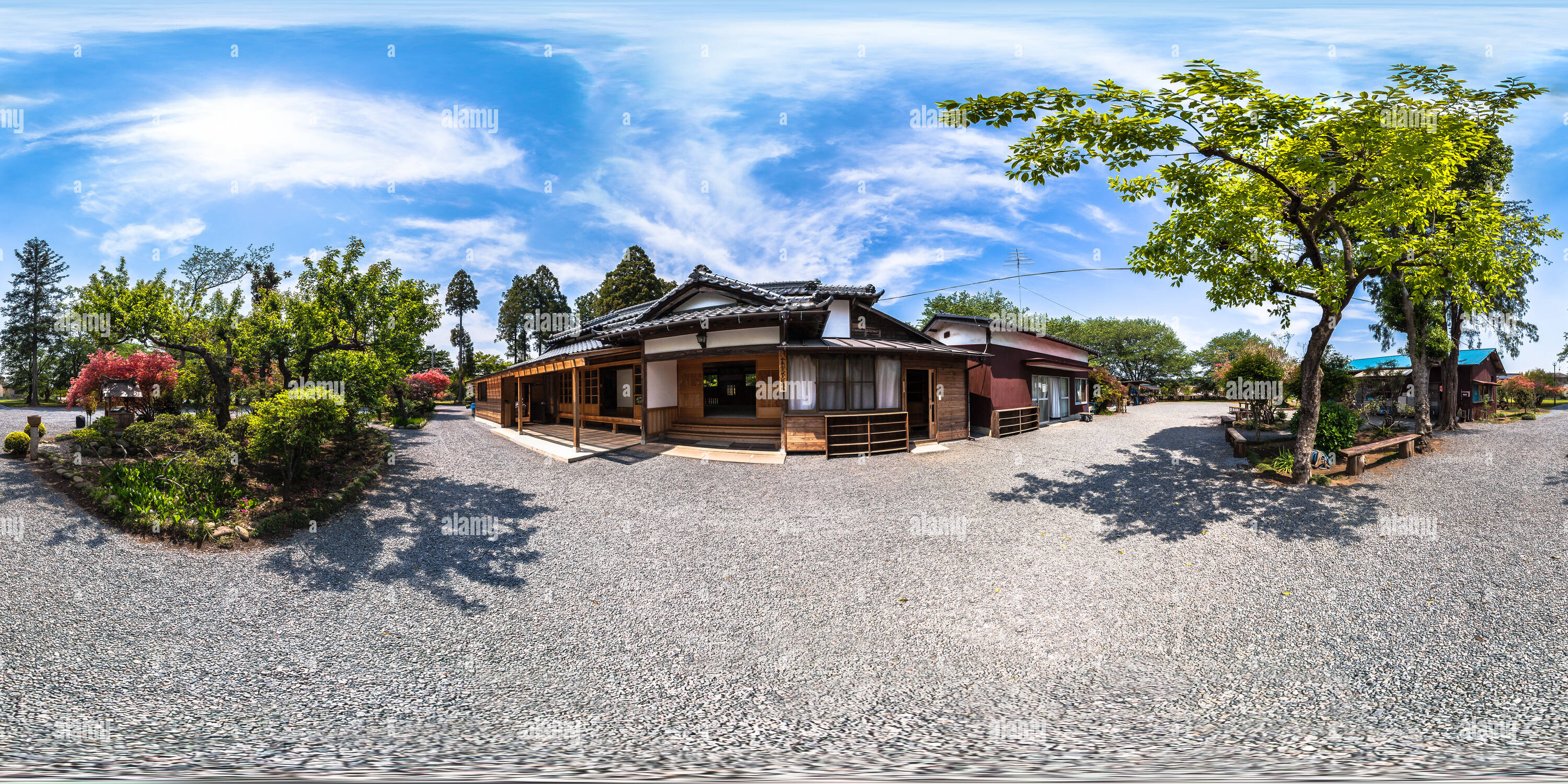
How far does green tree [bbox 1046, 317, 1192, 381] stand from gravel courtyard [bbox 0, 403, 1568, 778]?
4367 cm

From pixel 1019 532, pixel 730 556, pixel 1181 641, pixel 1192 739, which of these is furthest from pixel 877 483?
pixel 1192 739

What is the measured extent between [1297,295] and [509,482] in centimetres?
1372

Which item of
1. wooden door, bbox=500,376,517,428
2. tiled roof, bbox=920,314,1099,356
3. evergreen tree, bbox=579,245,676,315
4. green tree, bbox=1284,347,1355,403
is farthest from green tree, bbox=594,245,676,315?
green tree, bbox=1284,347,1355,403

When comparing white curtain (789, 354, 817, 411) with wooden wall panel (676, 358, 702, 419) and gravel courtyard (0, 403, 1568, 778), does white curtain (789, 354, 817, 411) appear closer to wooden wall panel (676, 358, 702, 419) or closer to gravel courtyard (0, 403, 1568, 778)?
wooden wall panel (676, 358, 702, 419)

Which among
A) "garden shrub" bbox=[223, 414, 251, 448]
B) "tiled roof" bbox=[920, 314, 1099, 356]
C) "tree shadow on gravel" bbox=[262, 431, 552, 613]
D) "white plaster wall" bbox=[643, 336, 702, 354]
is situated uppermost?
"tiled roof" bbox=[920, 314, 1099, 356]

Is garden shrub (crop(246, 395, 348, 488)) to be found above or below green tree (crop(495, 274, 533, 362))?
below

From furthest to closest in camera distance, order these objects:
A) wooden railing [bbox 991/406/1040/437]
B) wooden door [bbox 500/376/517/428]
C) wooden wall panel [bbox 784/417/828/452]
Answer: wooden door [bbox 500/376/517/428] → wooden railing [bbox 991/406/1040/437] → wooden wall panel [bbox 784/417/828/452]

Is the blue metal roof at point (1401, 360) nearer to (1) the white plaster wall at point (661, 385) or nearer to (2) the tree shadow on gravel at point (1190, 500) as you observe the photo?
(2) the tree shadow on gravel at point (1190, 500)

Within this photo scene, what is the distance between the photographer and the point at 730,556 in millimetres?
6012

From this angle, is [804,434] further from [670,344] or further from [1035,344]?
[1035,344]

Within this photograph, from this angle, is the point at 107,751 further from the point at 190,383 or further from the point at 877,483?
the point at 190,383

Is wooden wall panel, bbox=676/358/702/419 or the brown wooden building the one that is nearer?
the brown wooden building

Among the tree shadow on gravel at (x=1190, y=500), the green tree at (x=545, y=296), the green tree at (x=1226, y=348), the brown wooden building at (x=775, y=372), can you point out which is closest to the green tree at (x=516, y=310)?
the green tree at (x=545, y=296)

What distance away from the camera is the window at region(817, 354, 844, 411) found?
12266 millimetres
